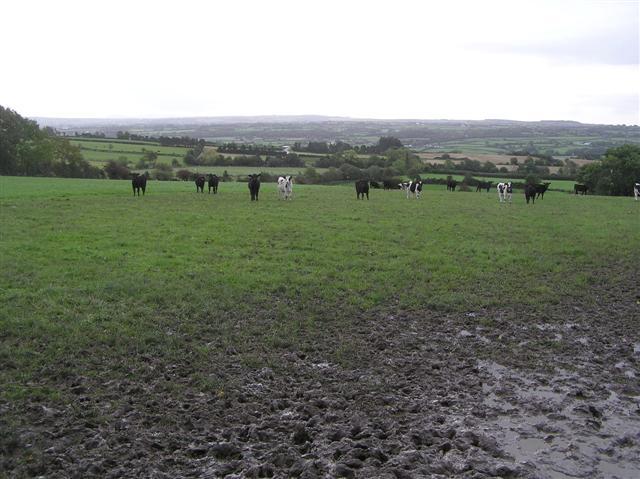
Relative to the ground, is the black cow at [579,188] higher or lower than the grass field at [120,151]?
lower

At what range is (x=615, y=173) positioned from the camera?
198 ft

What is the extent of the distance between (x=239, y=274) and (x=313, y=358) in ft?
17.2

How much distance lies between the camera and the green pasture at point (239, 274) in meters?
9.17

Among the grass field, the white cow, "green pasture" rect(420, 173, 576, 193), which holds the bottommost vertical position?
"green pasture" rect(420, 173, 576, 193)

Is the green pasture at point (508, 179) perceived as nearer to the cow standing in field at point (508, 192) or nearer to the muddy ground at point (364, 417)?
the cow standing in field at point (508, 192)

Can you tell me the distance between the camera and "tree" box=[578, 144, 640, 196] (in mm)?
59219

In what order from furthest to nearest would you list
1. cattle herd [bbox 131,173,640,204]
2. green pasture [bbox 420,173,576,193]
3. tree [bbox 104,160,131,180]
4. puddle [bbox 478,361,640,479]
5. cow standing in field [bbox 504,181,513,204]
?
tree [bbox 104,160,131,180] < green pasture [bbox 420,173,576,193] < cow standing in field [bbox 504,181,513,204] < cattle herd [bbox 131,173,640,204] < puddle [bbox 478,361,640,479]

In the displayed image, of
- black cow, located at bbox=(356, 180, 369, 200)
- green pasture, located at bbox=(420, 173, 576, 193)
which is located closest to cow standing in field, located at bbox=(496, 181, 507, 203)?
black cow, located at bbox=(356, 180, 369, 200)

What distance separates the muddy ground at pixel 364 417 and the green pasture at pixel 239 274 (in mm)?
595

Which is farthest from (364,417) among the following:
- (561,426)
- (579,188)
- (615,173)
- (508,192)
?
(615,173)

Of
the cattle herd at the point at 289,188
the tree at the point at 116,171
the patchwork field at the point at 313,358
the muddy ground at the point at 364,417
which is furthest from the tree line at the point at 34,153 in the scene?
the muddy ground at the point at 364,417

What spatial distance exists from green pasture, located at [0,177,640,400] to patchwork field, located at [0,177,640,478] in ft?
0.21

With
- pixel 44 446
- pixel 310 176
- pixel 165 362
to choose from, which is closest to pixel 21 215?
pixel 165 362

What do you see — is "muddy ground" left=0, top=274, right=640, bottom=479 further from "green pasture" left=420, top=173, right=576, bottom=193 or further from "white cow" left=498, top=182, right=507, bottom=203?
"green pasture" left=420, top=173, right=576, bottom=193
